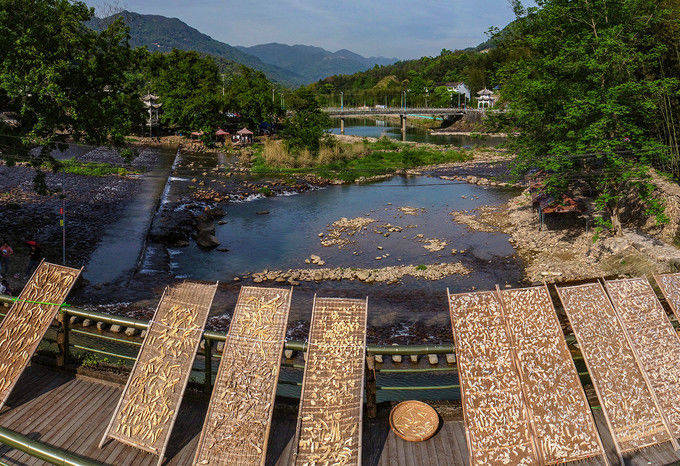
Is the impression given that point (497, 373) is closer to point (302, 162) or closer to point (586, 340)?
point (586, 340)

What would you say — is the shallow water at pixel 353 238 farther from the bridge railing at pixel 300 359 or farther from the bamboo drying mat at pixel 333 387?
the bamboo drying mat at pixel 333 387

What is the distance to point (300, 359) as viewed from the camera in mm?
12281

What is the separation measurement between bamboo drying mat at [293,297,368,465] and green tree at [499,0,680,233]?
13020 mm

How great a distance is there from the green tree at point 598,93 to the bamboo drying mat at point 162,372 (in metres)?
14.5

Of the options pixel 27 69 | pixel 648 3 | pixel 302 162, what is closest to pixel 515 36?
pixel 648 3

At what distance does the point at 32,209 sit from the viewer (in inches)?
936

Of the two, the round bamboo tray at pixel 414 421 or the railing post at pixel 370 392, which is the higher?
the railing post at pixel 370 392

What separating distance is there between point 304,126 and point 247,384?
42785mm

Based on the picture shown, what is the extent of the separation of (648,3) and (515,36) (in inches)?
257

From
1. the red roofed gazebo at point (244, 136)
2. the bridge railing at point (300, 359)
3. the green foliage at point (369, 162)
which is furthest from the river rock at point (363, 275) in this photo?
the red roofed gazebo at point (244, 136)

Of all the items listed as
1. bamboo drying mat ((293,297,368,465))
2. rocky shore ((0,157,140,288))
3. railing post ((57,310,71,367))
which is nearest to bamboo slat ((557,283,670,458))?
bamboo drying mat ((293,297,368,465))

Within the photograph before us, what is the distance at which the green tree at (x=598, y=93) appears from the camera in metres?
15.3

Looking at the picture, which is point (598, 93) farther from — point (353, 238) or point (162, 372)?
point (162, 372)

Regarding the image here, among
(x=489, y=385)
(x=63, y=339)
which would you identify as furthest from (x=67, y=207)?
(x=489, y=385)
